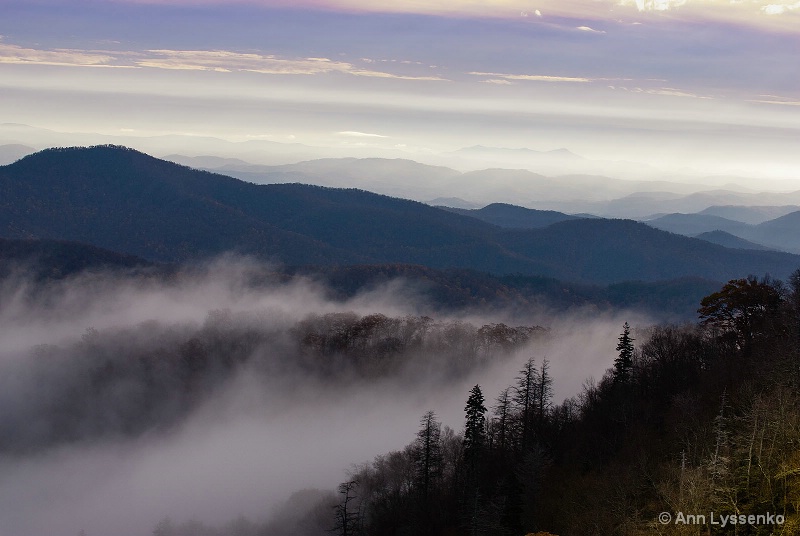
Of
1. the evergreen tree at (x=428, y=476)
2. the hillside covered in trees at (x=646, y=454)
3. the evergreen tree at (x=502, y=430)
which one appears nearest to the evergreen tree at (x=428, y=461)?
the evergreen tree at (x=428, y=476)

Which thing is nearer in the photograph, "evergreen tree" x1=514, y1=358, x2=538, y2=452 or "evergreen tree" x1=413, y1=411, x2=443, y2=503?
"evergreen tree" x1=413, y1=411, x2=443, y2=503

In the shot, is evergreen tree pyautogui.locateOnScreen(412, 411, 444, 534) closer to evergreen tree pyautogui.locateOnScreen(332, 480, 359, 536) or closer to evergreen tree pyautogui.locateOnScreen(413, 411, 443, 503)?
→ evergreen tree pyautogui.locateOnScreen(413, 411, 443, 503)

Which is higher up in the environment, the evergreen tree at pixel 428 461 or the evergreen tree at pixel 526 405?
the evergreen tree at pixel 526 405

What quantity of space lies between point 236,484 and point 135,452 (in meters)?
34.7

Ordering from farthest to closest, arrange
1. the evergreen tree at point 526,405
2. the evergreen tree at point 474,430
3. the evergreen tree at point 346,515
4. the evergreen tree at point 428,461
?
the evergreen tree at point 526,405, the evergreen tree at point 428,461, the evergreen tree at point 474,430, the evergreen tree at point 346,515

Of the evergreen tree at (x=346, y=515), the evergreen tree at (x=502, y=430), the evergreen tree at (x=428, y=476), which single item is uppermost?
the evergreen tree at (x=502, y=430)

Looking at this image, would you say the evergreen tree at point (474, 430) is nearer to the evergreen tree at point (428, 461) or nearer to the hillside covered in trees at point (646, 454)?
the hillside covered in trees at point (646, 454)

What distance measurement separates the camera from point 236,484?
315 feet

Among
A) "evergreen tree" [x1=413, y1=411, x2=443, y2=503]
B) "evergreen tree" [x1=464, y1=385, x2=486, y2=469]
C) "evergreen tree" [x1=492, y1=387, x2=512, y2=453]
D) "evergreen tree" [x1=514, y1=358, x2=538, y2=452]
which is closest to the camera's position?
"evergreen tree" [x1=464, y1=385, x2=486, y2=469]

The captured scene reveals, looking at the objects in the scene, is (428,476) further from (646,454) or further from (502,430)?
(646,454)

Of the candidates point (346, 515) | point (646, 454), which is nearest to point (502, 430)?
point (346, 515)

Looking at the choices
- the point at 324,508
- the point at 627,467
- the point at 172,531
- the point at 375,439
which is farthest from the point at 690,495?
the point at 375,439

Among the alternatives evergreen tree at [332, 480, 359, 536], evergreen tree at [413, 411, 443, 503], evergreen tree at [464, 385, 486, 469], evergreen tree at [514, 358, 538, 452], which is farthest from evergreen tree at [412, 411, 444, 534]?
evergreen tree at [514, 358, 538, 452]

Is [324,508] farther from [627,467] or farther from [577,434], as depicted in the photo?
[627,467]
